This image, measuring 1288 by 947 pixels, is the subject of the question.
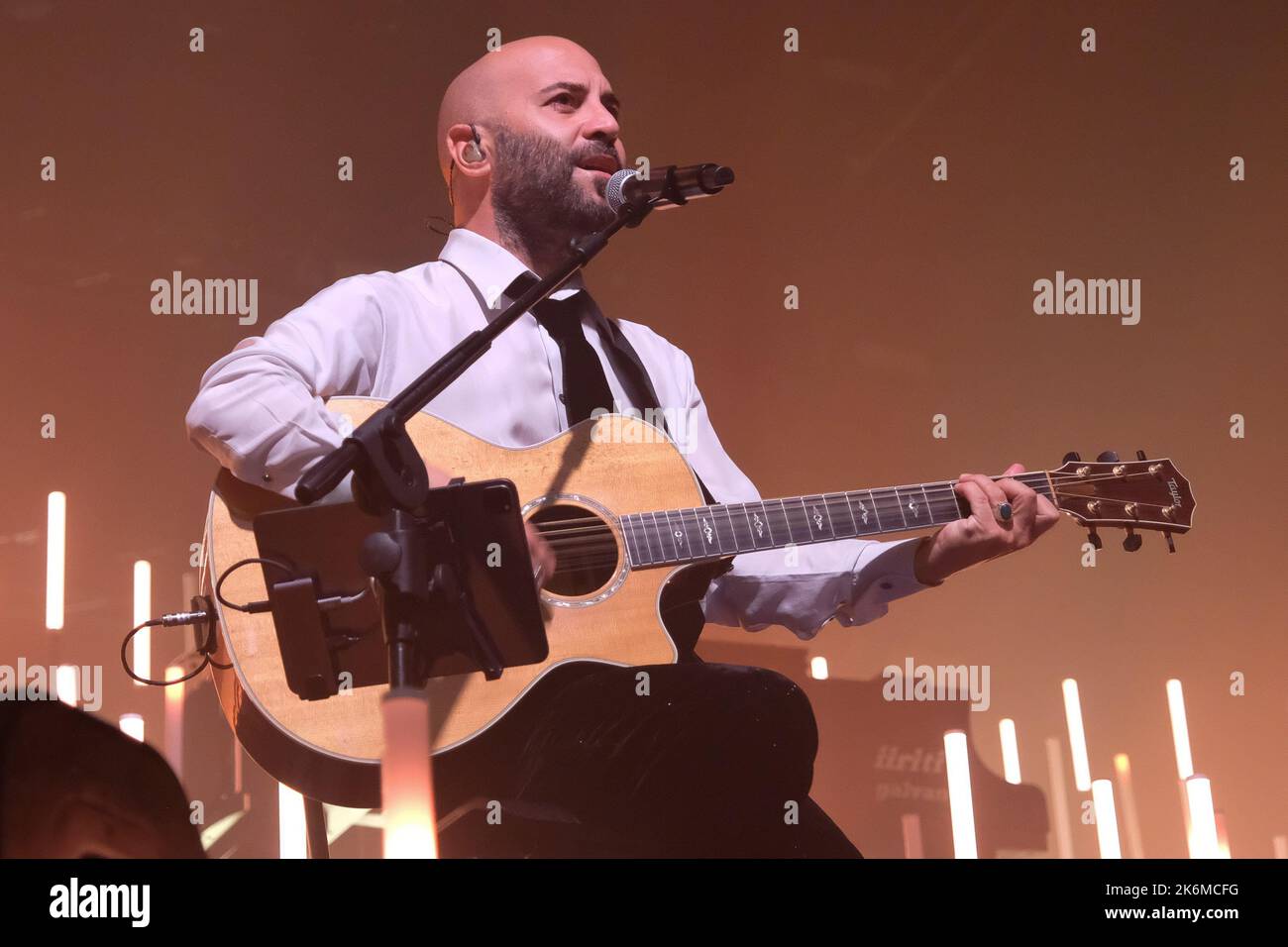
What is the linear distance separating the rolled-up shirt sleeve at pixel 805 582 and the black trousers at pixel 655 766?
51 centimetres

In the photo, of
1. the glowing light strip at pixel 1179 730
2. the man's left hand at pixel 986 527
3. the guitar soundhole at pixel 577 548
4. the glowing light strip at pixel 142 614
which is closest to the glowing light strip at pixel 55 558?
the glowing light strip at pixel 142 614

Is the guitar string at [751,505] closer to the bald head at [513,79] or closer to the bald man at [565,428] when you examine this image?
the bald man at [565,428]

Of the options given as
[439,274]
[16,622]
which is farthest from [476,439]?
[16,622]

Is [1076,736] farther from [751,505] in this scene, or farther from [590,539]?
[590,539]

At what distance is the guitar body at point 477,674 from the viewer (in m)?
1.98

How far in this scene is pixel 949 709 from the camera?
3.26 metres

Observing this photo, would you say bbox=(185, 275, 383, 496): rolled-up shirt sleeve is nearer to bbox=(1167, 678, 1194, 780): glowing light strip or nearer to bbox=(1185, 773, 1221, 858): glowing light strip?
bbox=(1185, 773, 1221, 858): glowing light strip

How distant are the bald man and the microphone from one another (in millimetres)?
461

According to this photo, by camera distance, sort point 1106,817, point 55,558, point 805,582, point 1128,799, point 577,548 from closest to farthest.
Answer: point 577,548
point 805,582
point 55,558
point 1106,817
point 1128,799

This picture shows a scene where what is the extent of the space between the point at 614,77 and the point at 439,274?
98 centimetres

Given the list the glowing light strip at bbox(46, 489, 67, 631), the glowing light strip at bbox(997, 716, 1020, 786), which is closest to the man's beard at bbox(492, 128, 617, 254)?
the glowing light strip at bbox(46, 489, 67, 631)

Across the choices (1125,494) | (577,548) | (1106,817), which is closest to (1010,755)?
(1106,817)

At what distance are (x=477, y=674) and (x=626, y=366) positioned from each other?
752mm

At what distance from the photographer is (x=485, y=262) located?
2.54 meters
